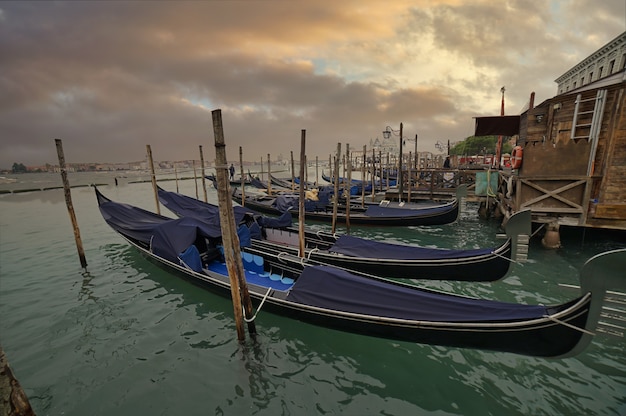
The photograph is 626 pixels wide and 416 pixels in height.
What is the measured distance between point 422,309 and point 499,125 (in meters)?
14.9

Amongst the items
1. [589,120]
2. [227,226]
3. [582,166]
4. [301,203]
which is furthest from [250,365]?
[589,120]

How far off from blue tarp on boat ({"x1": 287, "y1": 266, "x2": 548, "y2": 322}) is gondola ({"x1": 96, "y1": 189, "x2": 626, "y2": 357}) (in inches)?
0.4

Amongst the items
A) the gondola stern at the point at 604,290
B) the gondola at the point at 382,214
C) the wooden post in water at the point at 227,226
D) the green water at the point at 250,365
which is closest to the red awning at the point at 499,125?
the gondola at the point at 382,214

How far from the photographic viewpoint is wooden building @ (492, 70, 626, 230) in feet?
25.3

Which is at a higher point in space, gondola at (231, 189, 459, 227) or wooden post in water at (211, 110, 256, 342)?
wooden post in water at (211, 110, 256, 342)

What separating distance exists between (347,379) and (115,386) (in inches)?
146

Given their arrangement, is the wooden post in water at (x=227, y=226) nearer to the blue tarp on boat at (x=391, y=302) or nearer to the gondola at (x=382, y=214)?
the blue tarp on boat at (x=391, y=302)

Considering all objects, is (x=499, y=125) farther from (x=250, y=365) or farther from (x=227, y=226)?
(x=250, y=365)

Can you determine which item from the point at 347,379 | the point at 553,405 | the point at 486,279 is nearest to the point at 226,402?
the point at 347,379

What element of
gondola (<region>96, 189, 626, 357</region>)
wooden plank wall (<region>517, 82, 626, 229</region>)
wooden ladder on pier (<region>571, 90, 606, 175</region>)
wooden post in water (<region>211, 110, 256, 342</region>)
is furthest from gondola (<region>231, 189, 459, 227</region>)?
wooden post in water (<region>211, 110, 256, 342</region>)

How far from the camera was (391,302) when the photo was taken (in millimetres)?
4375

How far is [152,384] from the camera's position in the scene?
4324 millimetres

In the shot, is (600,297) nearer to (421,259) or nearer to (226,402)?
(421,259)

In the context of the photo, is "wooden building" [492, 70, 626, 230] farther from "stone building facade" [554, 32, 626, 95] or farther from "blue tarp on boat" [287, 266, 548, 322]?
"stone building facade" [554, 32, 626, 95]
